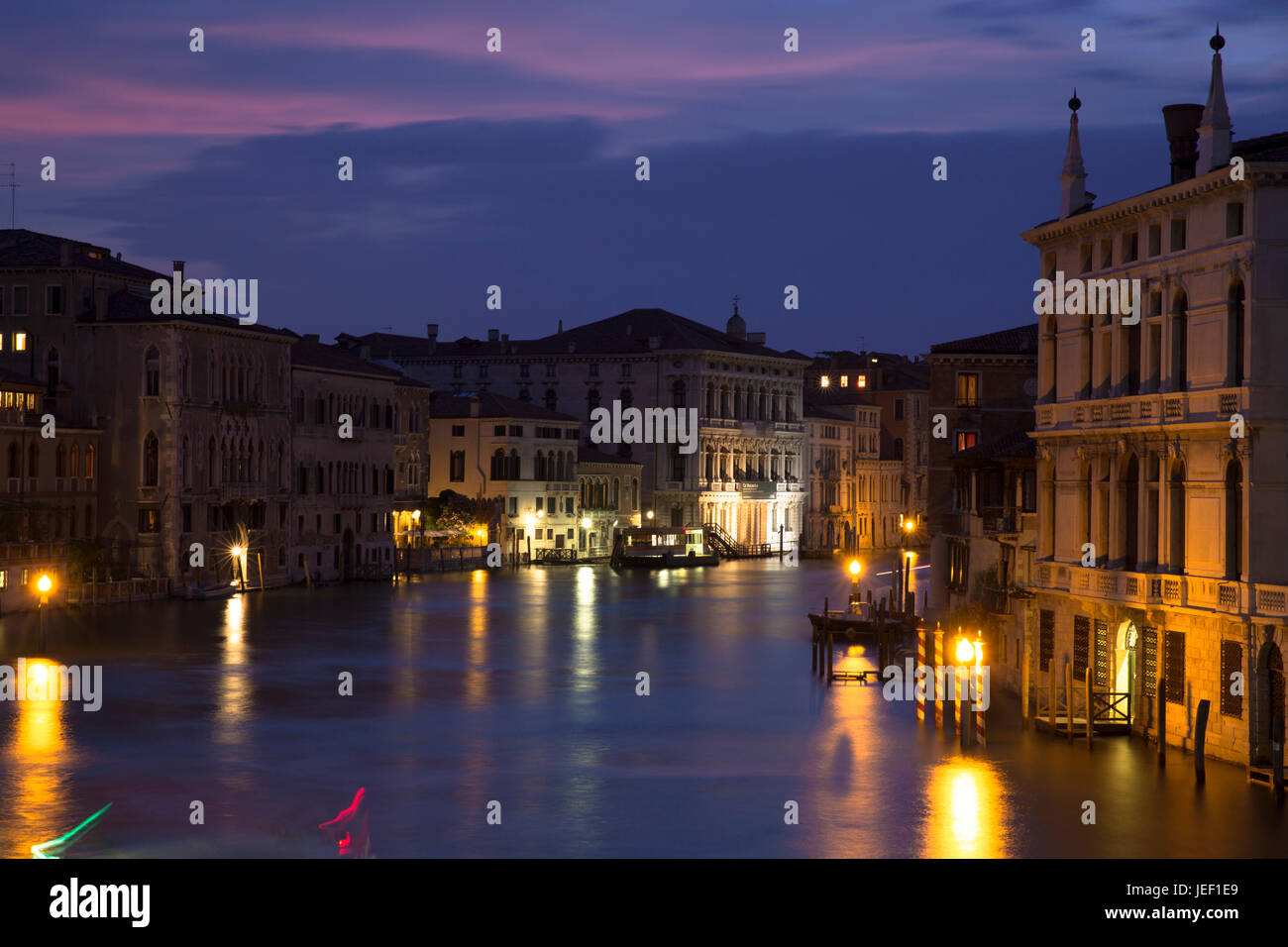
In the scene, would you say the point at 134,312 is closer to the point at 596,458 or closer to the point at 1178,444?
the point at 596,458

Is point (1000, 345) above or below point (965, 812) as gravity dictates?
above

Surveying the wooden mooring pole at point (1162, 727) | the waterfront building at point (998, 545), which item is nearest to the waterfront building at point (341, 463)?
the waterfront building at point (998, 545)

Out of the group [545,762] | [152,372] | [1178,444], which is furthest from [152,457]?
[1178,444]

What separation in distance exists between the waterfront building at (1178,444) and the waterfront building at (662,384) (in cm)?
7265

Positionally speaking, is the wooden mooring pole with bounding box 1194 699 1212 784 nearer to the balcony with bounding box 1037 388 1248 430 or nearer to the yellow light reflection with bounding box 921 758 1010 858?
the yellow light reflection with bounding box 921 758 1010 858

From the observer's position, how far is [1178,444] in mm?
Answer: 30422

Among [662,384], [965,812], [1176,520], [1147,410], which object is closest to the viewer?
[965,812]

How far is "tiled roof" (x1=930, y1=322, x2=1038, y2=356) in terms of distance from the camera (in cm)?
5150

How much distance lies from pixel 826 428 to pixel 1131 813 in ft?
316

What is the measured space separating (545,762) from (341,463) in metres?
49.9

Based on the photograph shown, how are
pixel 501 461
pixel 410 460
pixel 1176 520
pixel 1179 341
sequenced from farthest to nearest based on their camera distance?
pixel 501 461, pixel 410 460, pixel 1179 341, pixel 1176 520

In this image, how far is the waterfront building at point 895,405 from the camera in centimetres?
12731
